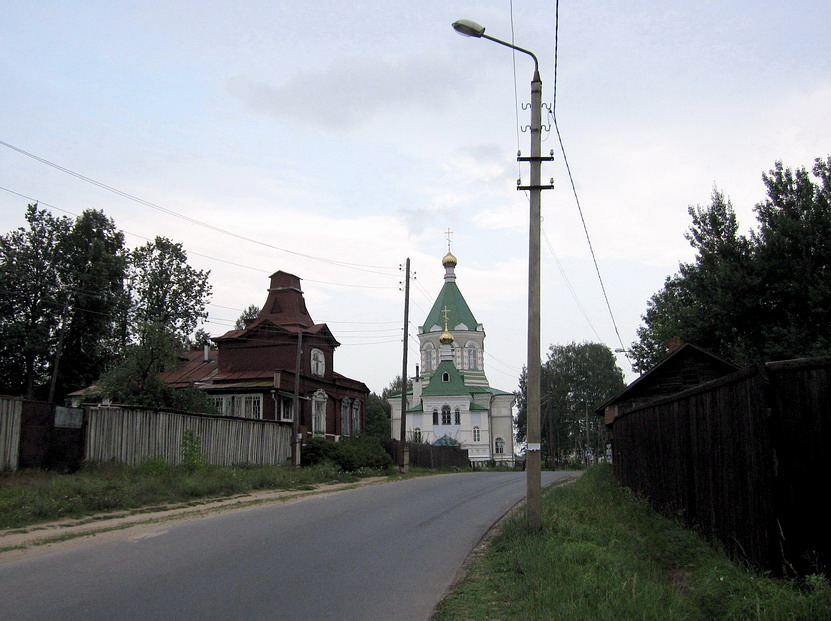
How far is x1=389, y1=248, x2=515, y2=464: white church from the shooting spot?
72688 mm

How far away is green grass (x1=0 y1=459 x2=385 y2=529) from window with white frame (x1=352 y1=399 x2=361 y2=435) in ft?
78.7

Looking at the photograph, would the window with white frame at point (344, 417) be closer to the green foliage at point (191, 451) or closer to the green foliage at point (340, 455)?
the green foliage at point (340, 455)

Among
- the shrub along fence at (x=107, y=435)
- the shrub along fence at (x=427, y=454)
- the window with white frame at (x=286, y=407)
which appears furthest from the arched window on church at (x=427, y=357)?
the shrub along fence at (x=107, y=435)

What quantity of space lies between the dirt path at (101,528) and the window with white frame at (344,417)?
2775cm

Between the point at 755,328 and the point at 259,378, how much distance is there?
951 inches

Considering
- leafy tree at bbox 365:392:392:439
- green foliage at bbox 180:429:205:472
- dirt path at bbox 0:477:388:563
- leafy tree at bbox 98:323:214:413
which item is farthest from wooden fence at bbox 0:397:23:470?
leafy tree at bbox 365:392:392:439

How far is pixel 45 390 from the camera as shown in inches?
2015

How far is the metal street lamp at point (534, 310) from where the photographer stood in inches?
464

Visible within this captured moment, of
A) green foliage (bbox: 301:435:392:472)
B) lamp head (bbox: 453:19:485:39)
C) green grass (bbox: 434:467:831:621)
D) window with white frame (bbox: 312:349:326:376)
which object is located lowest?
green grass (bbox: 434:467:831:621)

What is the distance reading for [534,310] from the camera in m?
12.3

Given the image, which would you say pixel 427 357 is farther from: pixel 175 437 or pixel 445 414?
pixel 175 437

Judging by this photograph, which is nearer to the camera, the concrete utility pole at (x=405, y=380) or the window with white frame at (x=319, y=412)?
the concrete utility pole at (x=405, y=380)

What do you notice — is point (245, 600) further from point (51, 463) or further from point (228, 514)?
point (51, 463)

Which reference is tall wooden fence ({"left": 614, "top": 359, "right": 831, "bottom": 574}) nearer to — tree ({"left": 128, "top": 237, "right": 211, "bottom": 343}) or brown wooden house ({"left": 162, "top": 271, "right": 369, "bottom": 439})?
brown wooden house ({"left": 162, "top": 271, "right": 369, "bottom": 439})
